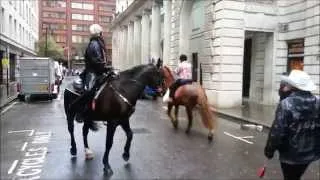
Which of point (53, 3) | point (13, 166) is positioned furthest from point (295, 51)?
point (53, 3)

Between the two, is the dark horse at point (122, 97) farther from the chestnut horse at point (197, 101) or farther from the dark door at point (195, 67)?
the dark door at point (195, 67)

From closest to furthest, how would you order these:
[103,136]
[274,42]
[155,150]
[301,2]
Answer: [155,150]
[103,136]
[301,2]
[274,42]

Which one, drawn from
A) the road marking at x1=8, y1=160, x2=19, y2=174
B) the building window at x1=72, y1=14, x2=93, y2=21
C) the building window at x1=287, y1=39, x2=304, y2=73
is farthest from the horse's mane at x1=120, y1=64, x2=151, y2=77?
the building window at x1=72, y1=14, x2=93, y2=21

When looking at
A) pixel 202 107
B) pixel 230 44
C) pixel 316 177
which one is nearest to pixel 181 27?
pixel 230 44

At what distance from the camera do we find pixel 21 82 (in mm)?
24859

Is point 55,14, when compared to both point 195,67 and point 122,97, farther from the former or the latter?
point 122,97

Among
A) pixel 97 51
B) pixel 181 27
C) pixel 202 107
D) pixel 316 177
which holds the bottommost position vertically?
pixel 316 177

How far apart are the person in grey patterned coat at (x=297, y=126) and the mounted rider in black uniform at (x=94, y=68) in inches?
163

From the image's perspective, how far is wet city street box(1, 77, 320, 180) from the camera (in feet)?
24.8

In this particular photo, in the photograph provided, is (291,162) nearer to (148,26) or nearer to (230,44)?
(230,44)

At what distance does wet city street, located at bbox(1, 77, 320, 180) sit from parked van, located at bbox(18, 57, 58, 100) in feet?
37.0

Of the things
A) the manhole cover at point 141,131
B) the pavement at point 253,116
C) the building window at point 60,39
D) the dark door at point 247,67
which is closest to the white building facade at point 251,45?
the dark door at point 247,67

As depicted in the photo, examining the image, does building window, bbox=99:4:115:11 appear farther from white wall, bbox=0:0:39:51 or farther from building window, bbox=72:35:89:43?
white wall, bbox=0:0:39:51

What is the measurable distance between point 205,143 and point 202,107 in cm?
136
